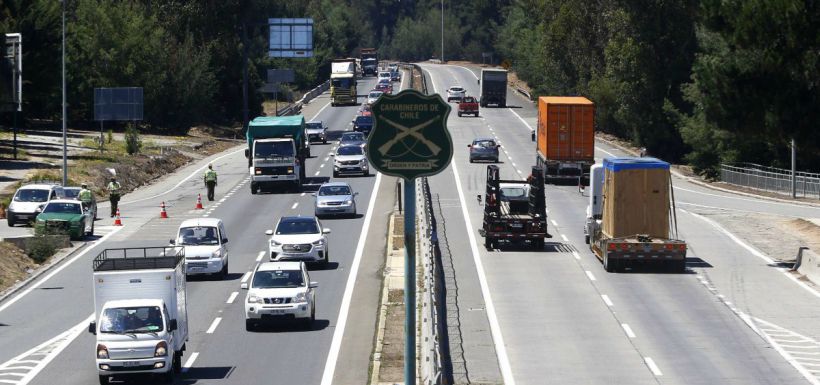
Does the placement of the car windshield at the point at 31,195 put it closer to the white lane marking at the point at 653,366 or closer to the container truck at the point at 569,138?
the container truck at the point at 569,138

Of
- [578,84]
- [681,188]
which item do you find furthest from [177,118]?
[681,188]

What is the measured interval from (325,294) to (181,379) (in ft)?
37.6

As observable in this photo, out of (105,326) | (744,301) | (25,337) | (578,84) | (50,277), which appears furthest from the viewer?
(578,84)

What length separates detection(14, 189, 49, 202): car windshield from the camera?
52.8m

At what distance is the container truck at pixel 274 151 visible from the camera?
6227cm

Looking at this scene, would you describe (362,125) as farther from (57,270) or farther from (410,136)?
(410,136)

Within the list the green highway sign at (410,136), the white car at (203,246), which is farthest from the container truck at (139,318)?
the green highway sign at (410,136)

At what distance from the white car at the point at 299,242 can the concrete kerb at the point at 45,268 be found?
7.57 m

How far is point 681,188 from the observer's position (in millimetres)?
69750

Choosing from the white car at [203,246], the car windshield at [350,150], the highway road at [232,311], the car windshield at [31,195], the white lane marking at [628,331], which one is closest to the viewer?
the highway road at [232,311]

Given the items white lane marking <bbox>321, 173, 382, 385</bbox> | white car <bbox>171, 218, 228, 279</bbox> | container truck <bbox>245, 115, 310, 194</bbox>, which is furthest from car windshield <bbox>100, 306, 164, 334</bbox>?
container truck <bbox>245, 115, 310, 194</bbox>

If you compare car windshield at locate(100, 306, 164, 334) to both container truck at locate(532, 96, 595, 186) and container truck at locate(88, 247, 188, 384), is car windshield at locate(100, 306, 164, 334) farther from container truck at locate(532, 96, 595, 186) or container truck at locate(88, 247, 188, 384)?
container truck at locate(532, 96, 595, 186)

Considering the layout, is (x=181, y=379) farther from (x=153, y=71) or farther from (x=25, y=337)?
(x=153, y=71)

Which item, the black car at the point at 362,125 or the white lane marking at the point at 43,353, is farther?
the black car at the point at 362,125
